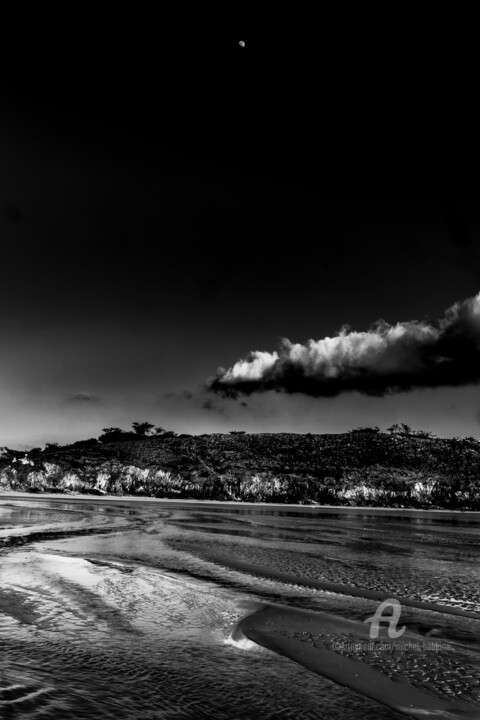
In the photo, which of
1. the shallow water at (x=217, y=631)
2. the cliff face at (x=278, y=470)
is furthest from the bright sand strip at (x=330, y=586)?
the cliff face at (x=278, y=470)

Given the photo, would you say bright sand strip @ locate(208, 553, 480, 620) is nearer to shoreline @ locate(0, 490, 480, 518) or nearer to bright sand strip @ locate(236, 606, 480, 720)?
bright sand strip @ locate(236, 606, 480, 720)

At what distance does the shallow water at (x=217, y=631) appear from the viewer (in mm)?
4363

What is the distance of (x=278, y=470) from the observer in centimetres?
5906

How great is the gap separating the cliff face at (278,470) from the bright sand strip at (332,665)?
48.3 meters

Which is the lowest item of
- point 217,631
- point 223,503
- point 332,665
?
point 223,503

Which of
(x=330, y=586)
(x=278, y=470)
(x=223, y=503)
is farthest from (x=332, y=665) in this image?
(x=278, y=470)

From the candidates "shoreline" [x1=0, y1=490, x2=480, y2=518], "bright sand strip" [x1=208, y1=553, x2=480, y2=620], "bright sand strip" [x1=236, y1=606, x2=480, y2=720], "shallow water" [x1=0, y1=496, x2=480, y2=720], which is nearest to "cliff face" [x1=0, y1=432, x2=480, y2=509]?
"shoreline" [x1=0, y1=490, x2=480, y2=518]

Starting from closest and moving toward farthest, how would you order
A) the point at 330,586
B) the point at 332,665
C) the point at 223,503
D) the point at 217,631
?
the point at 332,665
the point at 217,631
the point at 330,586
the point at 223,503

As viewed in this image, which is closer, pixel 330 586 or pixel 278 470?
pixel 330 586

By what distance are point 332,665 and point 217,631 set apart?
193 centimetres

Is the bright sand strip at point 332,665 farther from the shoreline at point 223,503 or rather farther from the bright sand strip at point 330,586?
the shoreline at point 223,503

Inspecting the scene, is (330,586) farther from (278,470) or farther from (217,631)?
(278,470)

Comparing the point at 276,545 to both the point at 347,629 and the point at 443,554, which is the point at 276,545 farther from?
the point at 347,629

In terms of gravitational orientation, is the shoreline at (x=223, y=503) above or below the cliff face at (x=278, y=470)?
below
